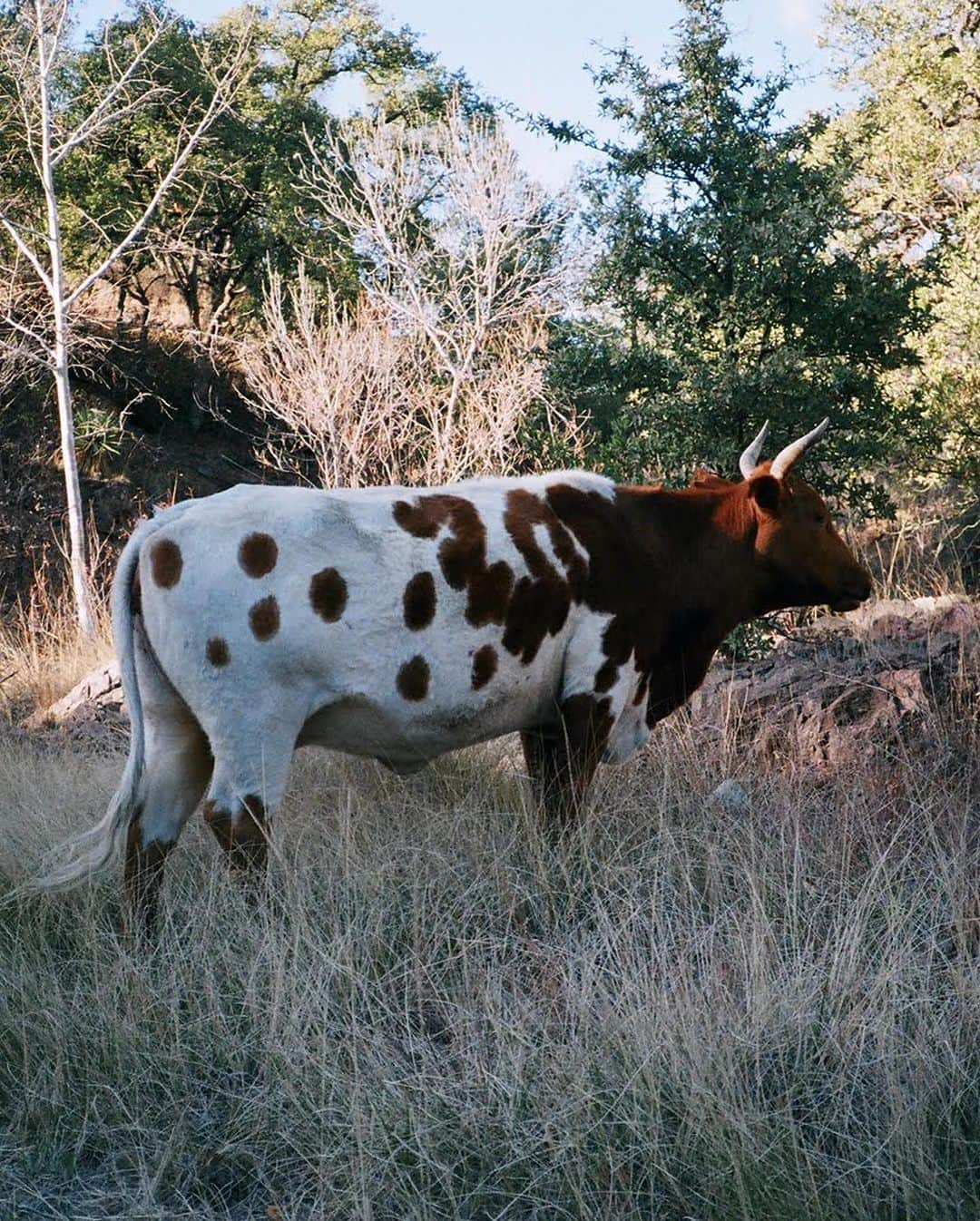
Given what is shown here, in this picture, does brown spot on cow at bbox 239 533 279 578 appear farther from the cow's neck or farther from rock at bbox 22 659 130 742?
rock at bbox 22 659 130 742

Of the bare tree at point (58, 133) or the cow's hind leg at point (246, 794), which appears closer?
the cow's hind leg at point (246, 794)

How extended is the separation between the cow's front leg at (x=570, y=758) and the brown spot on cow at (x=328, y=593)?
1.12 m

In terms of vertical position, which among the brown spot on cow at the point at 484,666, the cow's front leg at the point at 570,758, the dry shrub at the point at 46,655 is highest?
the brown spot on cow at the point at 484,666

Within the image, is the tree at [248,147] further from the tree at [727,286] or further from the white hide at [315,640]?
the white hide at [315,640]

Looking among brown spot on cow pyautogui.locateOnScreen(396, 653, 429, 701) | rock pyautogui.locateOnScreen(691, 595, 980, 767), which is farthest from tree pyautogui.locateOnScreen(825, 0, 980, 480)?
brown spot on cow pyautogui.locateOnScreen(396, 653, 429, 701)

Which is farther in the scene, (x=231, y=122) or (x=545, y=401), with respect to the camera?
(x=231, y=122)

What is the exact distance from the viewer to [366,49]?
2417cm

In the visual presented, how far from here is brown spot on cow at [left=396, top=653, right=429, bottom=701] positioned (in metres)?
4.77

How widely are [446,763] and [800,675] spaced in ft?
6.48

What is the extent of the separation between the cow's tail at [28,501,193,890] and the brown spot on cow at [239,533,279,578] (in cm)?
30

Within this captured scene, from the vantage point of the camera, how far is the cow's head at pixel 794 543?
5.86m

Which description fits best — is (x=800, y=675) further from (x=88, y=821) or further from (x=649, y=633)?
(x=88, y=821)

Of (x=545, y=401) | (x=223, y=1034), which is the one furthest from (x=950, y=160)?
(x=223, y=1034)

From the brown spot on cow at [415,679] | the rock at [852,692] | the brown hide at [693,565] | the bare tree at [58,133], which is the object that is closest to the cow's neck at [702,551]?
the brown hide at [693,565]
